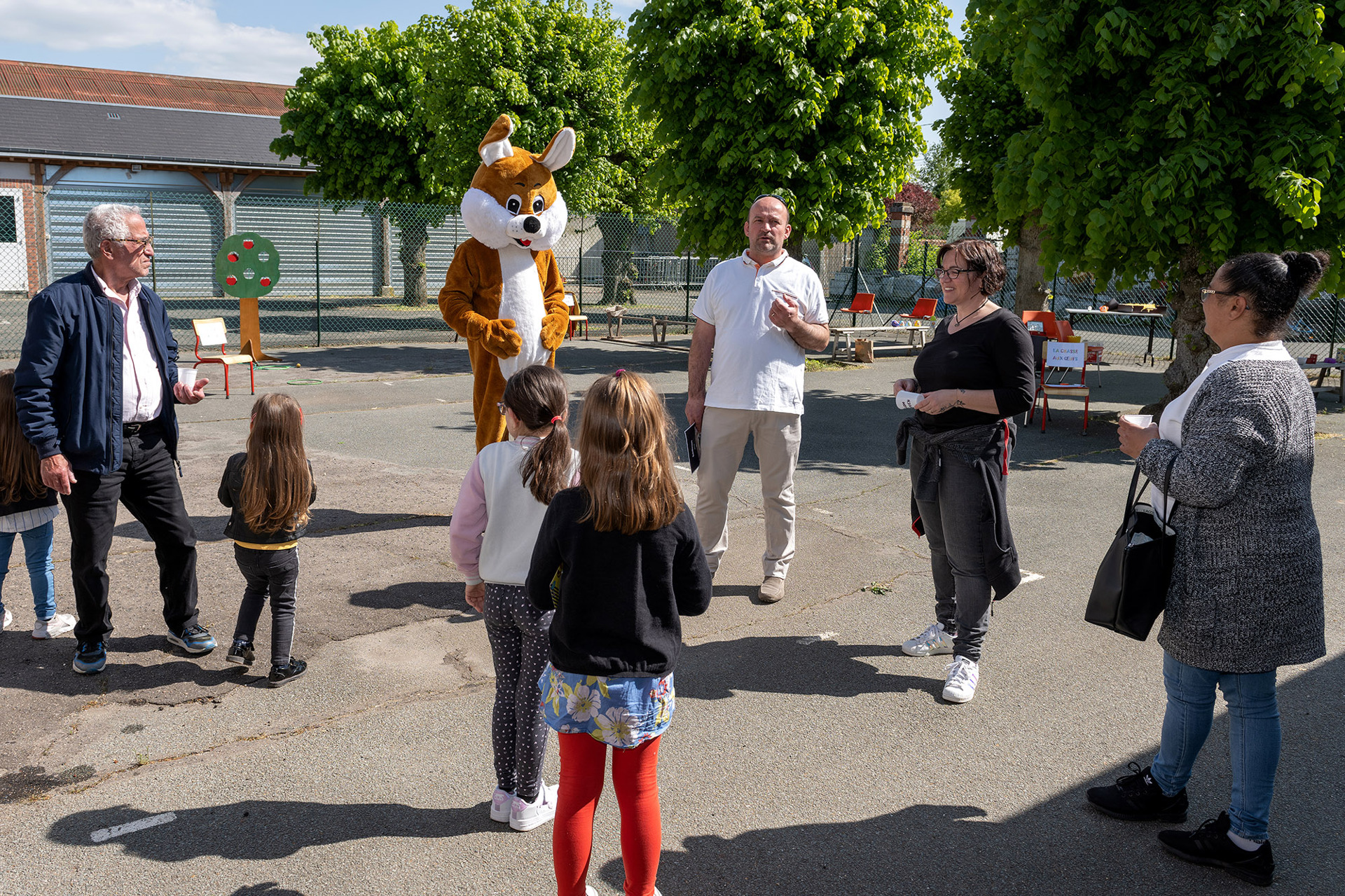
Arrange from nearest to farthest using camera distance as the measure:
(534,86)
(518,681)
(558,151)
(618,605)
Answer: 1. (618,605)
2. (518,681)
3. (558,151)
4. (534,86)

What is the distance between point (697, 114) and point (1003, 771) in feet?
38.2

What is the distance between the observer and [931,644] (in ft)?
15.2

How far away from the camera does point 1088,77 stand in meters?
9.21

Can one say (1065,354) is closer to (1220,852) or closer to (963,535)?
(963,535)

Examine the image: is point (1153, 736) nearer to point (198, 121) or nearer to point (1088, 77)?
point (1088, 77)

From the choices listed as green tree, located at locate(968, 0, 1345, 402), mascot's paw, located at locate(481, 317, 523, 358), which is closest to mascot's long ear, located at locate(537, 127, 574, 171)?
mascot's paw, located at locate(481, 317, 523, 358)

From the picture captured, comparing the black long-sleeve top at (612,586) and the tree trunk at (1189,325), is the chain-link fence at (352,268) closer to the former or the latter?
the tree trunk at (1189,325)

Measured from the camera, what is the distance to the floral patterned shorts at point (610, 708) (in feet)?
8.21

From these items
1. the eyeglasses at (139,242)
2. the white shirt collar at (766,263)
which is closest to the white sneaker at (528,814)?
the eyeglasses at (139,242)

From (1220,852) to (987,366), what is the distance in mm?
1874

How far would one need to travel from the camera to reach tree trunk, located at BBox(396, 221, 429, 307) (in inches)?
987

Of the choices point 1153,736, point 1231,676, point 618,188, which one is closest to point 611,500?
point 1231,676

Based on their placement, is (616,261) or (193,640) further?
(616,261)

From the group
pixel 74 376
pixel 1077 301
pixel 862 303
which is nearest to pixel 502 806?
pixel 74 376
